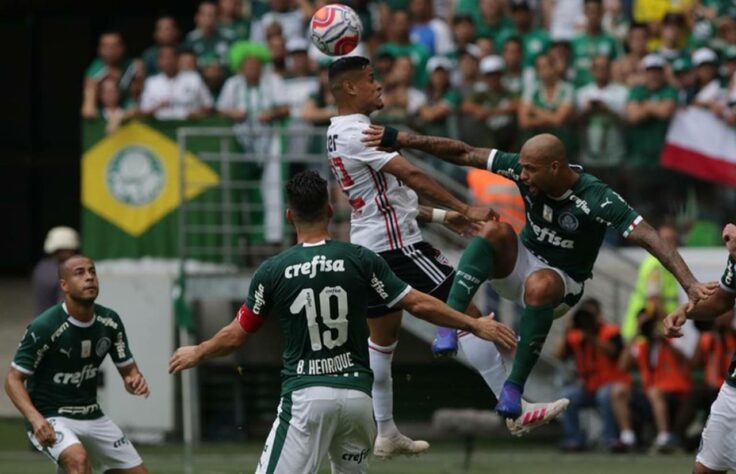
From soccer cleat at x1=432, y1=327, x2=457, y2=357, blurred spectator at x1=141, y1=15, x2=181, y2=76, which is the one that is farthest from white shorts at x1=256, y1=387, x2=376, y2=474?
blurred spectator at x1=141, y1=15, x2=181, y2=76

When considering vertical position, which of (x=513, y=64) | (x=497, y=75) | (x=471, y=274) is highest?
(x=513, y=64)

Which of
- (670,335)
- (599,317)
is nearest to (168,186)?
(599,317)

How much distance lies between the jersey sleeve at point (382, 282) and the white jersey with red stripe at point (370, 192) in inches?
65.0

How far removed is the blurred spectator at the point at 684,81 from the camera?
746 inches

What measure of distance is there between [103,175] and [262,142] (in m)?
1.92

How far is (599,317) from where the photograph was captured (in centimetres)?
1884

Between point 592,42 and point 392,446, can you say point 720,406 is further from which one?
point 592,42

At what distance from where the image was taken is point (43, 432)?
12.7m

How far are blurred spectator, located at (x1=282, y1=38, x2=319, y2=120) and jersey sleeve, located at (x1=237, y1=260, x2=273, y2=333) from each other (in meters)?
8.92

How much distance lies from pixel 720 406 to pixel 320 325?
2871mm

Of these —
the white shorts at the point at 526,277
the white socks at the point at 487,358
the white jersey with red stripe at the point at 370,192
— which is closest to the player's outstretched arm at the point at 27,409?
the white jersey with red stripe at the point at 370,192

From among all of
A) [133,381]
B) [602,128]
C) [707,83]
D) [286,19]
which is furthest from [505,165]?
[286,19]

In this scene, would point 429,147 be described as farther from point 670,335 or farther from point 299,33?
point 299,33

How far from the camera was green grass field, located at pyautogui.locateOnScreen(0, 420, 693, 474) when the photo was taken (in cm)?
1723
